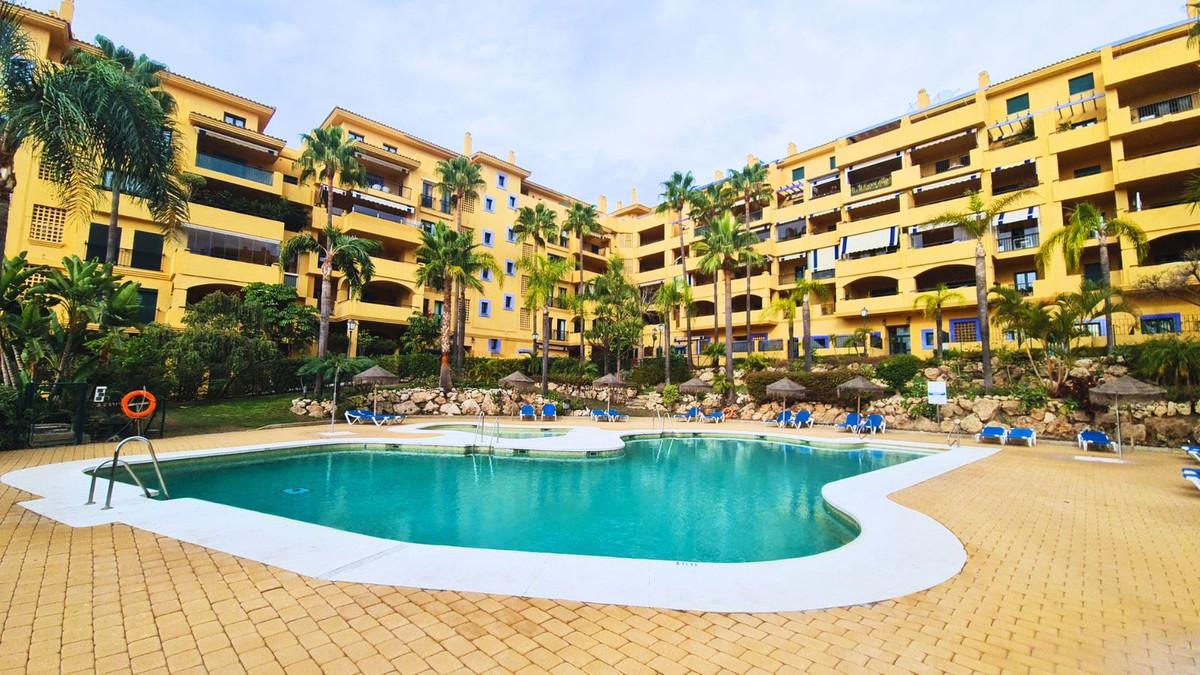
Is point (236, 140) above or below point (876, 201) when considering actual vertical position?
above

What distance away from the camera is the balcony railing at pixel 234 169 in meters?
28.9

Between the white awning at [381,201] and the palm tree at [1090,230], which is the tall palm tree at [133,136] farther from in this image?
the palm tree at [1090,230]

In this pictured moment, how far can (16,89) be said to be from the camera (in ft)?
33.6

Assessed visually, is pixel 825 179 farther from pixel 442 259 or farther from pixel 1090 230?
pixel 442 259

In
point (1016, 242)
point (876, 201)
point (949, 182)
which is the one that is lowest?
point (1016, 242)

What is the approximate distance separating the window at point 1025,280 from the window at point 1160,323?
4.94 meters

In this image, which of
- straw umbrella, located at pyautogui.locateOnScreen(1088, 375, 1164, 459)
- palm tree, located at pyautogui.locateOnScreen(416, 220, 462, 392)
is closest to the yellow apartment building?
palm tree, located at pyautogui.locateOnScreen(416, 220, 462, 392)

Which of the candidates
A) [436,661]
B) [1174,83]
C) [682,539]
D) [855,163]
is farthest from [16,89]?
[1174,83]

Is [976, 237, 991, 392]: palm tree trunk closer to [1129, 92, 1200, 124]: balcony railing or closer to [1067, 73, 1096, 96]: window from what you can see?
[1129, 92, 1200, 124]: balcony railing

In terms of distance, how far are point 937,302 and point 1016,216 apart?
922cm

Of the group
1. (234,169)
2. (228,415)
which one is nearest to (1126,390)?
(228,415)

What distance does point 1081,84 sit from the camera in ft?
95.3

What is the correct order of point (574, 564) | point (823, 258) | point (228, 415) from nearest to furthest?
point (574, 564), point (228, 415), point (823, 258)

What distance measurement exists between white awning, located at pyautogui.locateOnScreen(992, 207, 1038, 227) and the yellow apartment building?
0.28 feet
